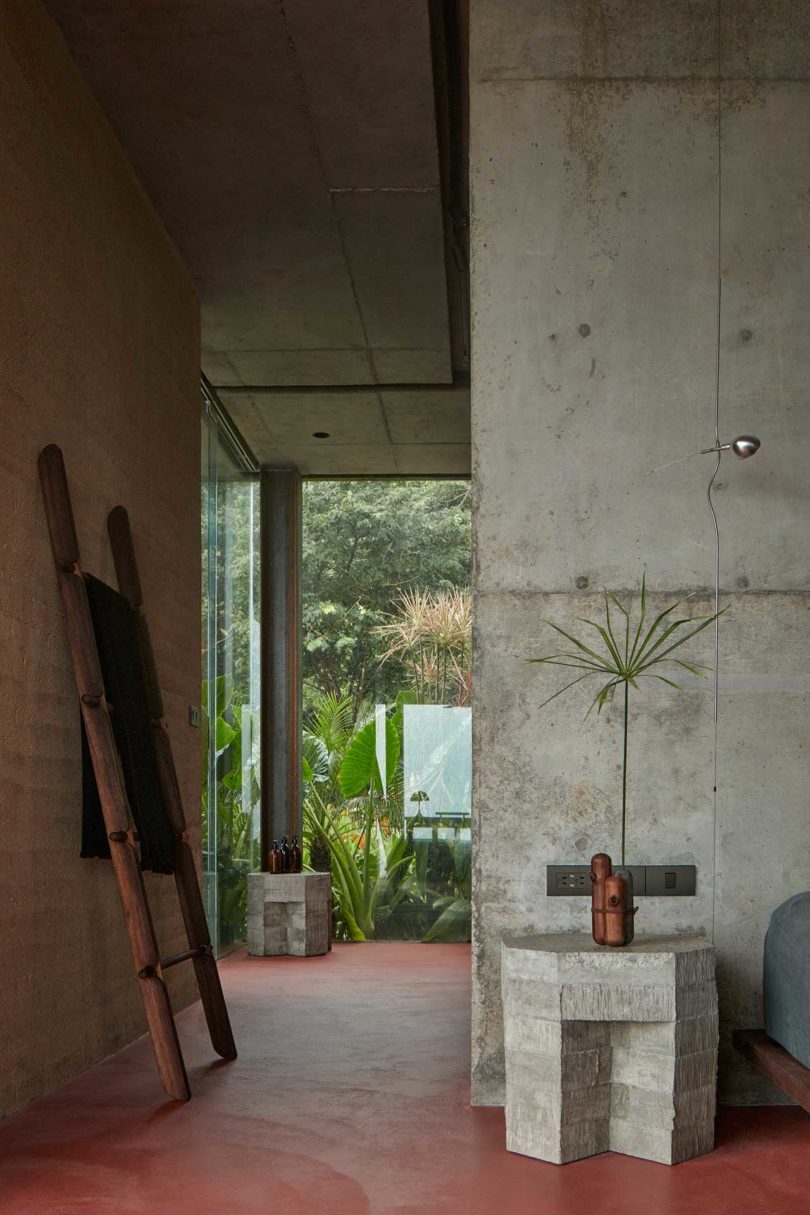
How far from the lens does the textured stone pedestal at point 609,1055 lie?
2.90 meters

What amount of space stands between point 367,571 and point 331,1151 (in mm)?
5878

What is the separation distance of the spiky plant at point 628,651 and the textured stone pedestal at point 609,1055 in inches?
28.8

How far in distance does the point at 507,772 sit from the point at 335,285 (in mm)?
3252

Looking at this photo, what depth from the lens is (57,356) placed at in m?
4.01

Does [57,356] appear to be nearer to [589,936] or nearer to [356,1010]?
[589,936]

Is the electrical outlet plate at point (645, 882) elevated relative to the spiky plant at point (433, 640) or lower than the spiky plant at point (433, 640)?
lower

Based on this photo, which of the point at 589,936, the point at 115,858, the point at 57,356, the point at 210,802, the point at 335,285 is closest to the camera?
the point at 589,936

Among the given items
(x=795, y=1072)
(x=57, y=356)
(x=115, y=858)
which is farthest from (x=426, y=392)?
(x=795, y=1072)

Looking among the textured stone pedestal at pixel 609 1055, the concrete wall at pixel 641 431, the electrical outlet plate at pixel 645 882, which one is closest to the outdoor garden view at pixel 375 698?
the concrete wall at pixel 641 431

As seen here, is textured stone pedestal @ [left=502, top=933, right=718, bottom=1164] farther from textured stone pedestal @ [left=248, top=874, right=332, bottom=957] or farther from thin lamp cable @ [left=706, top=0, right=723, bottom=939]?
textured stone pedestal @ [left=248, top=874, right=332, bottom=957]

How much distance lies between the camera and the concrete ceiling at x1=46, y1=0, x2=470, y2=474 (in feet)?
13.3

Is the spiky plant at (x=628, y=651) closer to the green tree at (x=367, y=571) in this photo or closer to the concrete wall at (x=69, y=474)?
the concrete wall at (x=69, y=474)

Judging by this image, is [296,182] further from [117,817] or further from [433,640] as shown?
[433,640]

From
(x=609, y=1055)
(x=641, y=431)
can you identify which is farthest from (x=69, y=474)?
(x=609, y=1055)
